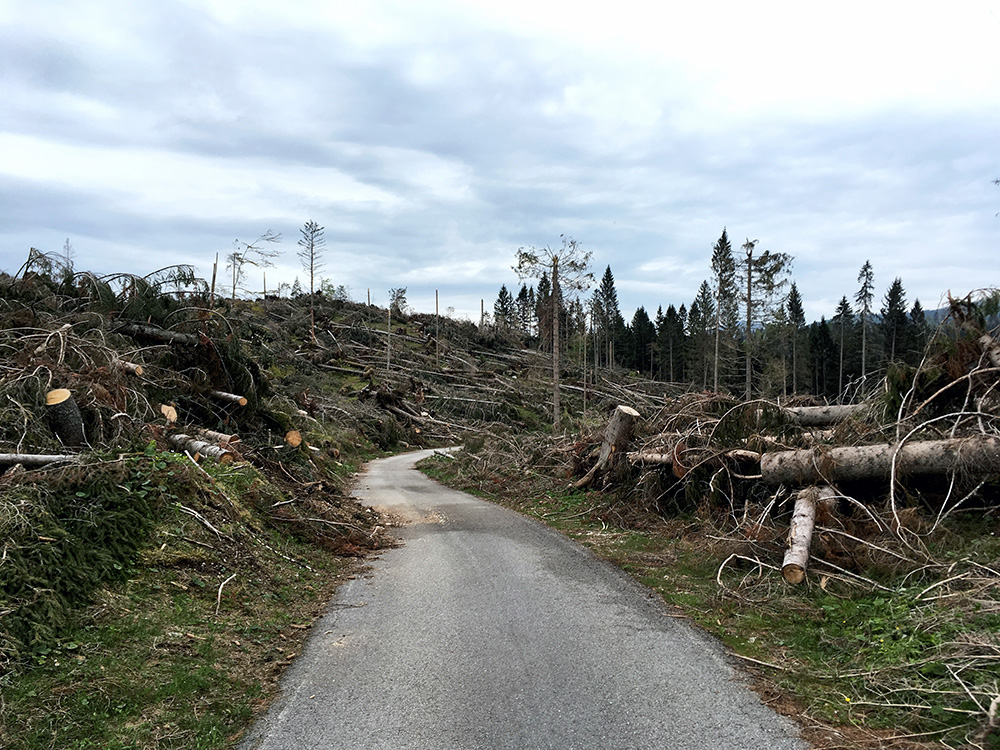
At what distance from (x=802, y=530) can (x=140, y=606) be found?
21.5ft

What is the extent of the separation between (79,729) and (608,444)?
9952 millimetres

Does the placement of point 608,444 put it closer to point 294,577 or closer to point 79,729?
point 294,577

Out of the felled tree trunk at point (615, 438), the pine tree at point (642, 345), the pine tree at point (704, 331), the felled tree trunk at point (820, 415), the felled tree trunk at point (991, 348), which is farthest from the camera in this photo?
the pine tree at point (642, 345)

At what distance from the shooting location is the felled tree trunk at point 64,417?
6895 mm

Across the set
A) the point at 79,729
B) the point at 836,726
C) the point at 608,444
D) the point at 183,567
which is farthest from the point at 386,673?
the point at 608,444

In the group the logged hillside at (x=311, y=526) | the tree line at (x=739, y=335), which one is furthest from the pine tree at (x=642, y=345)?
the logged hillside at (x=311, y=526)

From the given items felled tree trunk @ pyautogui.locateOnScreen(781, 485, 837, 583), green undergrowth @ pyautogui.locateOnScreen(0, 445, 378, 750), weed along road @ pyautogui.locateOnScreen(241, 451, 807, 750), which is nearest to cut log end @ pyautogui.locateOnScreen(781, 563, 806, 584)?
felled tree trunk @ pyautogui.locateOnScreen(781, 485, 837, 583)

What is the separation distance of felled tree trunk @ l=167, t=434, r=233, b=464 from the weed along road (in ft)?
10.0

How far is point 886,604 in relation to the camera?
4.98m

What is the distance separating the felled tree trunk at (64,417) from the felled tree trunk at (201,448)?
1.63 meters

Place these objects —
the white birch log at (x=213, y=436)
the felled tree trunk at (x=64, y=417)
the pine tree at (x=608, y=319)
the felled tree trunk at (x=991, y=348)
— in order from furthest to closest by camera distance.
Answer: the pine tree at (x=608, y=319) < the white birch log at (x=213, y=436) < the felled tree trunk at (x=991, y=348) < the felled tree trunk at (x=64, y=417)

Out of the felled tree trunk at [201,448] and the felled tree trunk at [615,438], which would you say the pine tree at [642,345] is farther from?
the felled tree trunk at [201,448]

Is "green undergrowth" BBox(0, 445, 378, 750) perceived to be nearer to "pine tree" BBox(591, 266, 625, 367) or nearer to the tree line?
the tree line

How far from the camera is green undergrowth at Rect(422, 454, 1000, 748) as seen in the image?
11.4 feet
